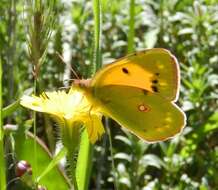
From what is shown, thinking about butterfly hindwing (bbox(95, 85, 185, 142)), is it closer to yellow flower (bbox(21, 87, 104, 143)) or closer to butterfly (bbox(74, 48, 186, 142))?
butterfly (bbox(74, 48, 186, 142))

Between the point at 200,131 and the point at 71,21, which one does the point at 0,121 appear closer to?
the point at 200,131

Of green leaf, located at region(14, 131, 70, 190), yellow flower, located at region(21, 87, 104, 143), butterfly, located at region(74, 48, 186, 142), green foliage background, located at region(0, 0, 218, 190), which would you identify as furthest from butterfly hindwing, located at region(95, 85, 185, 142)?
green foliage background, located at region(0, 0, 218, 190)

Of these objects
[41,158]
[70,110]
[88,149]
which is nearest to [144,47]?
[41,158]

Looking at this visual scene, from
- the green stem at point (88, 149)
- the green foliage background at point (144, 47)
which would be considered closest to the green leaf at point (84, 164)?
the green stem at point (88, 149)

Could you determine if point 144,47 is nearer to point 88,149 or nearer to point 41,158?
point 41,158

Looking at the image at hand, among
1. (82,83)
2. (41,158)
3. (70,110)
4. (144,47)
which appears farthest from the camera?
(144,47)

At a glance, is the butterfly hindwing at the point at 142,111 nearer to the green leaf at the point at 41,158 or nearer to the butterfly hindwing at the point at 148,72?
the butterfly hindwing at the point at 148,72

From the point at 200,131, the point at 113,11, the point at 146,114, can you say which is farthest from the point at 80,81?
the point at 113,11
